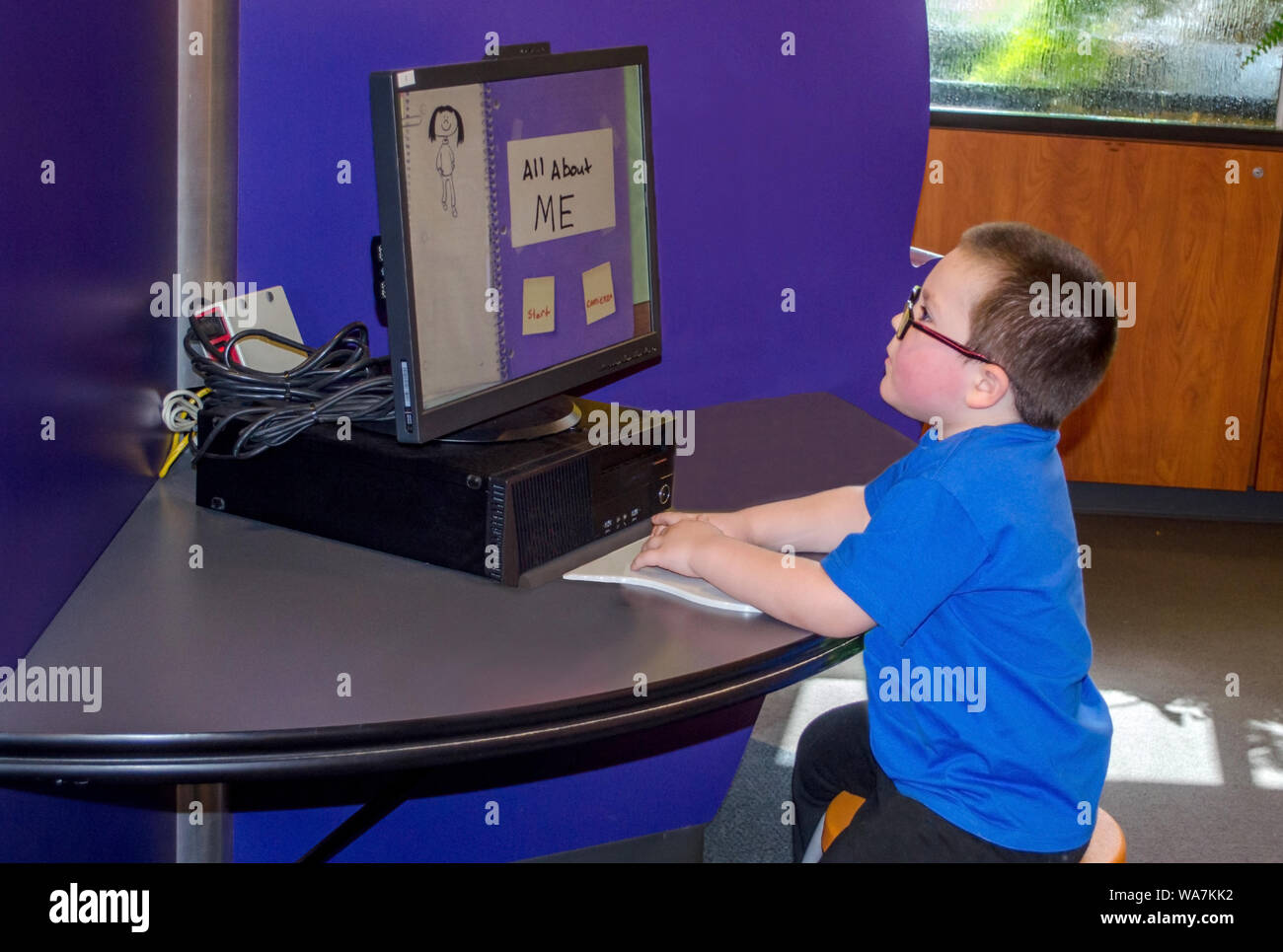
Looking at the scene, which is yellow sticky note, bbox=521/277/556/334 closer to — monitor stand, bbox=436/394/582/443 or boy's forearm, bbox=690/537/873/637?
monitor stand, bbox=436/394/582/443

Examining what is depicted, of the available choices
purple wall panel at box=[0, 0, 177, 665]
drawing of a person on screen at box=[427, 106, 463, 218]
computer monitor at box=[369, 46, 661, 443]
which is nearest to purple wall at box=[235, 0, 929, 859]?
purple wall panel at box=[0, 0, 177, 665]

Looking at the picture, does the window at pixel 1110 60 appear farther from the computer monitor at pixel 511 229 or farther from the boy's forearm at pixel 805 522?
the boy's forearm at pixel 805 522

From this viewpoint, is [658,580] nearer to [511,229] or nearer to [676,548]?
[676,548]

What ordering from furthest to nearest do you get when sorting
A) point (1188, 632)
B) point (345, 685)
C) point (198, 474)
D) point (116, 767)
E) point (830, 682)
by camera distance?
1. point (1188, 632)
2. point (830, 682)
3. point (198, 474)
4. point (345, 685)
5. point (116, 767)

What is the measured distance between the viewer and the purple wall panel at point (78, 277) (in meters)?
1.16

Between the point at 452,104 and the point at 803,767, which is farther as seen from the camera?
the point at 803,767

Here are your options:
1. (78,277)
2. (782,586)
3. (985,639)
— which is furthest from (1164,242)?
(78,277)

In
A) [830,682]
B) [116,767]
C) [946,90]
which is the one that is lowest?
[830,682]

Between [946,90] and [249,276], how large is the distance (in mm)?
2809

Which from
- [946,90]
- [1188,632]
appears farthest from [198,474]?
[946,90]

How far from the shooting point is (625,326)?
5.32ft

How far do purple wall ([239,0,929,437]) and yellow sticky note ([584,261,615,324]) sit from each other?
36cm

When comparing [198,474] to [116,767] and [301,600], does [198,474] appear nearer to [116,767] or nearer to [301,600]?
[301,600]

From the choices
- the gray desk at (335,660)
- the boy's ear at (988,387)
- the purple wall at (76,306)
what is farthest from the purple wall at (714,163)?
the boy's ear at (988,387)
